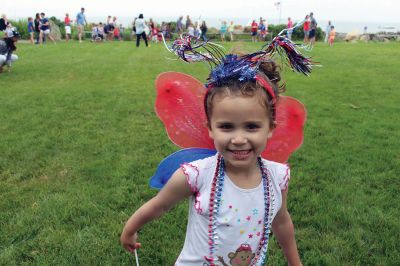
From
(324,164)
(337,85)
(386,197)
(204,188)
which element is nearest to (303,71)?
(204,188)

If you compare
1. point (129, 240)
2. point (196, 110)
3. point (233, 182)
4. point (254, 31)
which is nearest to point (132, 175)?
point (129, 240)

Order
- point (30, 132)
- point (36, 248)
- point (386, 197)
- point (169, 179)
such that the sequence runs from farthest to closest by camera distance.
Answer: point (30, 132)
point (386, 197)
point (36, 248)
point (169, 179)

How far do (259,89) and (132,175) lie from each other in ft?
9.57

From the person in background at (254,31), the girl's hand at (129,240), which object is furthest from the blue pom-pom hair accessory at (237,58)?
the person in background at (254,31)

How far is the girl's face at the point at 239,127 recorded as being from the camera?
1517mm

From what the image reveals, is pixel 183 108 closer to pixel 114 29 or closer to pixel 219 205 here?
pixel 219 205

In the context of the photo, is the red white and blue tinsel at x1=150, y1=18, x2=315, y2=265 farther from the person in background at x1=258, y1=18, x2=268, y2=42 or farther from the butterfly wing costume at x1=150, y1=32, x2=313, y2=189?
the person in background at x1=258, y1=18, x2=268, y2=42

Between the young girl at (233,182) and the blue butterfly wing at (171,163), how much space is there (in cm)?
11

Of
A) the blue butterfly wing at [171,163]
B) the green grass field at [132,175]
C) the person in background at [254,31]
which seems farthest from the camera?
the person in background at [254,31]

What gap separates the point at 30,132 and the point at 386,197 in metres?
4.50

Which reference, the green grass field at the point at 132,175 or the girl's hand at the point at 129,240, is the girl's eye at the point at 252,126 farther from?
the girl's hand at the point at 129,240

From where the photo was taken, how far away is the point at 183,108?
72.9 inches

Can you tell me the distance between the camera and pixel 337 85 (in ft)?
29.7

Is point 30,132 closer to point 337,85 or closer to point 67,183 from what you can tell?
point 67,183
